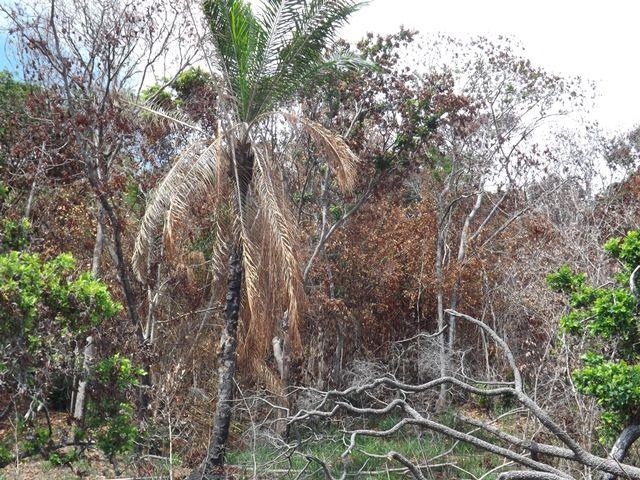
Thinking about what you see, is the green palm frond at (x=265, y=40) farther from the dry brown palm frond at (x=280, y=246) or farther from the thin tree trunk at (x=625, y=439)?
the thin tree trunk at (x=625, y=439)

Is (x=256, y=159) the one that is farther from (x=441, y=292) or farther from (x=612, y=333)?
(x=441, y=292)

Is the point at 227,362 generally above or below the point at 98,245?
below

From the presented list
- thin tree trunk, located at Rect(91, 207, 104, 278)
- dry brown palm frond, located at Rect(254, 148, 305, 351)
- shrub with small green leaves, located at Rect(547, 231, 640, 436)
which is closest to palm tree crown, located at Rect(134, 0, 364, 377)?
dry brown palm frond, located at Rect(254, 148, 305, 351)

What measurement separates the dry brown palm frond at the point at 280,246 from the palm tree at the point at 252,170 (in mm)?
14

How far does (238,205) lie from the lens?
435 inches

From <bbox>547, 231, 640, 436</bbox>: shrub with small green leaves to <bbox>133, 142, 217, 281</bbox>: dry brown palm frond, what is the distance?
4.90 metres

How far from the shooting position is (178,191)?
1054cm

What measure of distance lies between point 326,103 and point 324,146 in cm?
551

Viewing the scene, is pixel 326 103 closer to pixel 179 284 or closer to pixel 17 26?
pixel 179 284

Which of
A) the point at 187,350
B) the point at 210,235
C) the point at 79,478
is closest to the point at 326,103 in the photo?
the point at 210,235

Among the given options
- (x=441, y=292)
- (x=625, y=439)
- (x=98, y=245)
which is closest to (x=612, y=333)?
(x=625, y=439)

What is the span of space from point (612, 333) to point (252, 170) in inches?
220

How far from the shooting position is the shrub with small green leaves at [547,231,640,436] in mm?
7328

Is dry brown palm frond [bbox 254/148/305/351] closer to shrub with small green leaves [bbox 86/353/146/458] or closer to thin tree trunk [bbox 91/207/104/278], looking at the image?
shrub with small green leaves [bbox 86/353/146/458]
